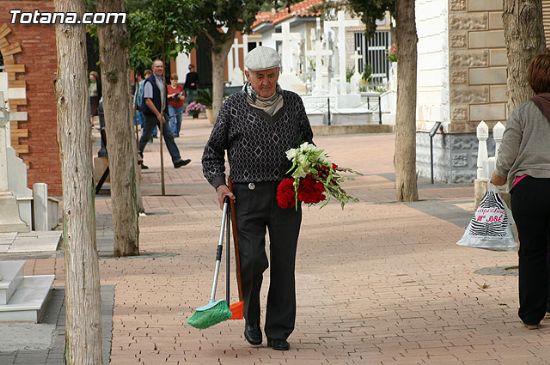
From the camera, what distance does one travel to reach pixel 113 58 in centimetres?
1290

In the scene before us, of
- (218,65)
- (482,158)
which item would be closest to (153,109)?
(482,158)

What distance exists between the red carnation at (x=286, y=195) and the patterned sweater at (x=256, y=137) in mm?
152

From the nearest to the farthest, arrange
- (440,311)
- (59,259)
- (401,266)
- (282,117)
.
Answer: (282,117), (440,311), (401,266), (59,259)

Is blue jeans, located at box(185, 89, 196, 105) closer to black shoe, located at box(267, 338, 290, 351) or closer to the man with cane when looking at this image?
the man with cane

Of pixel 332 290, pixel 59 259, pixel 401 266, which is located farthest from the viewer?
pixel 59 259

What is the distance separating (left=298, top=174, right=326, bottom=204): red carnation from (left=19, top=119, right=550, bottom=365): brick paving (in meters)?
0.98

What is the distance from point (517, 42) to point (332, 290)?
262 centimetres

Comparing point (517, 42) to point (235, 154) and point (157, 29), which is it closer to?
point (235, 154)

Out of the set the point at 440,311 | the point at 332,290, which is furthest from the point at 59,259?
the point at 440,311

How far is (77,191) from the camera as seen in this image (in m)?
6.23

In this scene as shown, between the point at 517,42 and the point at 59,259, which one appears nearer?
the point at 517,42

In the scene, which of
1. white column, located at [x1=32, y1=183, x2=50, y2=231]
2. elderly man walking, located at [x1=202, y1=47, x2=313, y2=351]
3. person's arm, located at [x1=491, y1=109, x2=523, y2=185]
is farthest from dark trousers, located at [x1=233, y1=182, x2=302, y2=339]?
white column, located at [x1=32, y1=183, x2=50, y2=231]

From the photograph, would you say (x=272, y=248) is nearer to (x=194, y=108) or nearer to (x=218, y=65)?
(x=218, y=65)

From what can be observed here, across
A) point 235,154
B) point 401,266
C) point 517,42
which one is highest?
point 517,42
